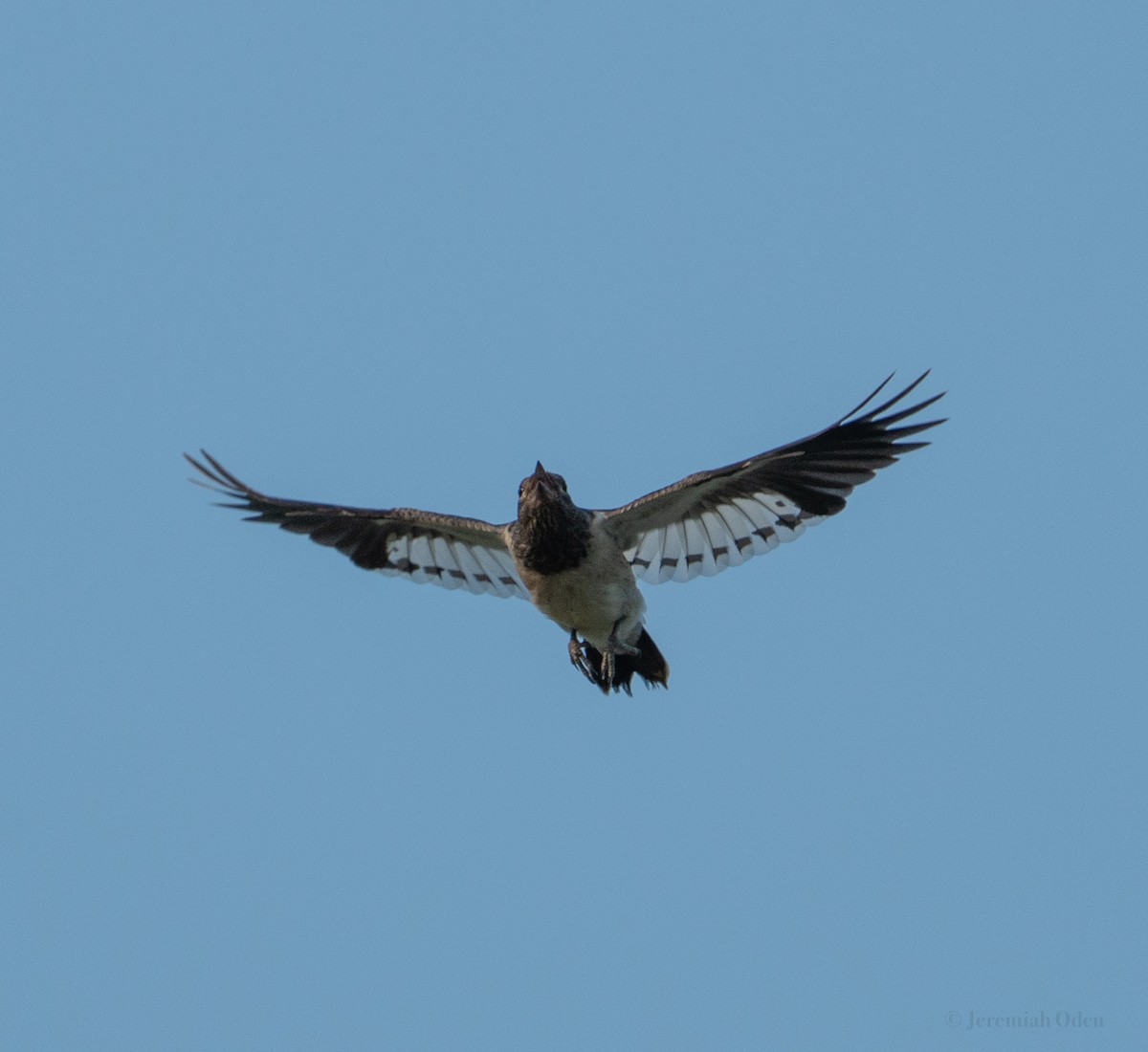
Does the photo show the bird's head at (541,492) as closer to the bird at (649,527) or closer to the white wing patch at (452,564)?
the bird at (649,527)

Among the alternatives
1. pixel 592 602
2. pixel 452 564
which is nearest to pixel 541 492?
pixel 592 602

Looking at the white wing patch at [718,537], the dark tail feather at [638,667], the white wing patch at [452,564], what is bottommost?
the dark tail feather at [638,667]

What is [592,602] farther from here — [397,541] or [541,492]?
[397,541]

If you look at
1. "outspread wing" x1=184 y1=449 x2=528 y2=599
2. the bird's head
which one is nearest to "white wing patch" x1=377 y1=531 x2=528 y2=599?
"outspread wing" x1=184 y1=449 x2=528 y2=599

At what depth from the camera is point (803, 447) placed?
1612 cm

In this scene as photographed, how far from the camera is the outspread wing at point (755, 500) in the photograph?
52.3 ft

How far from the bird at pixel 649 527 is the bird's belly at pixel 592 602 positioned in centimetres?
1

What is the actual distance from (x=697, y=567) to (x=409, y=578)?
3.71 meters

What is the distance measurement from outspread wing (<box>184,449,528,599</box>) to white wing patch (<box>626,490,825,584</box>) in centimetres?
189

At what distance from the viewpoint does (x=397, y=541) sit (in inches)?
762

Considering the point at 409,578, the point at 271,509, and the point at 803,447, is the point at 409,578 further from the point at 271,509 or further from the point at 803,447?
the point at 803,447

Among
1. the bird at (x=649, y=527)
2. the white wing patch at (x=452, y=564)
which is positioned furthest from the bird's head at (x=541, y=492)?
the white wing patch at (x=452, y=564)

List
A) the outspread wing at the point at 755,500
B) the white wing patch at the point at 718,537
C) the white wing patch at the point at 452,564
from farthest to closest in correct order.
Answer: the white wing patch at the point at 452,564, the white wing patch at the point at 718,537, the outspread wing at the point at 755,500

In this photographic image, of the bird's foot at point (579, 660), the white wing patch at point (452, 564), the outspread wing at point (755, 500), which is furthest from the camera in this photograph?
the white wing patch at point (452, 564)
